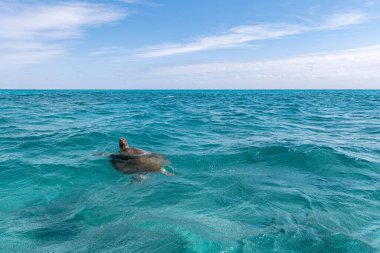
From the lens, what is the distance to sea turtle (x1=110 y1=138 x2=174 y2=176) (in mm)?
10195

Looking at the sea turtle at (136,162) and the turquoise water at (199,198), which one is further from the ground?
the sea turtle at (136,162)

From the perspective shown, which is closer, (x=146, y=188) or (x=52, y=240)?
(x=52, y=240)

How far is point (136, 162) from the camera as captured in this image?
34.3ft

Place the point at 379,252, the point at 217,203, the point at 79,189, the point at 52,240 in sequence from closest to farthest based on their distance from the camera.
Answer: the point at 379,252 → the point at 52,240 → the point at 217,203 → the point at 79,189

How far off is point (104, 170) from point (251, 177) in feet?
15.8

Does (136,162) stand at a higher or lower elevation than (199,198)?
higher

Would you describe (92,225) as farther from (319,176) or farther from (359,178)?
(359,178)

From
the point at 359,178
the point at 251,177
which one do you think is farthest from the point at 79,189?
the point at 359,178

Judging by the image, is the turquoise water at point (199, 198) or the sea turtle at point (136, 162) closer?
the turquoise water at point (199, 198)

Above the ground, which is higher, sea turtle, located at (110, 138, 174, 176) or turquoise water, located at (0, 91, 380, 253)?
sea turtle, located at (110, 138, 174, 176)

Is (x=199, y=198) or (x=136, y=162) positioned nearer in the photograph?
(x=199, y=198)

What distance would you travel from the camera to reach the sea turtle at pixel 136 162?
10.2m

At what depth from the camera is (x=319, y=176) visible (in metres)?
9.96

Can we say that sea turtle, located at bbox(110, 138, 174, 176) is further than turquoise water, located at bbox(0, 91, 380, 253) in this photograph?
Yes
